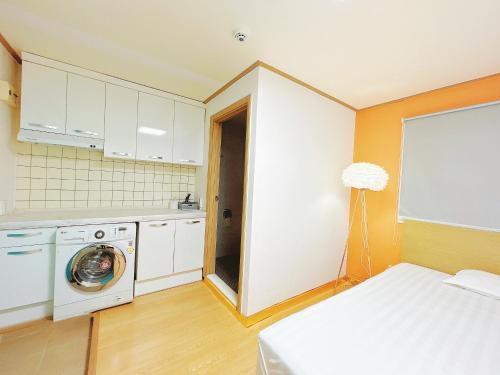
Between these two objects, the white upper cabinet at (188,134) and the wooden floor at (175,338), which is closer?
the wooden floor at (175,338)

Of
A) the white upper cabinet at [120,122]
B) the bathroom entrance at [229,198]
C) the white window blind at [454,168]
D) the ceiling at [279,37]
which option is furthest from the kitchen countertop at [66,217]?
the white window blind at [454,168]

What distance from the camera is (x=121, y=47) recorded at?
169 cm

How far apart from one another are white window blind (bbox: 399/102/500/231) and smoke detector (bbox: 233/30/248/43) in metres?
2.01

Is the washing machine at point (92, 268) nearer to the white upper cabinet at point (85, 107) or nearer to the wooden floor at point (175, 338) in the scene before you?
the wooden floor at point (175, 338)

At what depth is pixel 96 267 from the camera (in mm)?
1895

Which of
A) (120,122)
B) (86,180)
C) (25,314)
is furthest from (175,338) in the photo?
(120,122)

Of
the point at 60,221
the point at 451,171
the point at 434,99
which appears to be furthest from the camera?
the point at 434,99

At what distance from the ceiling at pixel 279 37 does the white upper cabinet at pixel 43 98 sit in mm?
168

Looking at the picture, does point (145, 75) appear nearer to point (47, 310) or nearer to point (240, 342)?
point (47, 310)

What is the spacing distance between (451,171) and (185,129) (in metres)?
3.00

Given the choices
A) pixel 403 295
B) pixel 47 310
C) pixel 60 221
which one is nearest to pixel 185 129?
pixel 60 221

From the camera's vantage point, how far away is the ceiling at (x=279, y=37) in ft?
4.02

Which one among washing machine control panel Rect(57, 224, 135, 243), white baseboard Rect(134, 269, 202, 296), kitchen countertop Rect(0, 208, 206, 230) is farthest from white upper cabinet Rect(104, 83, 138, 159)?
white baseboard Rect(134, 269, 202, 296)

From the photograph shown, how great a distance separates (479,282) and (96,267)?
329 centimetres
